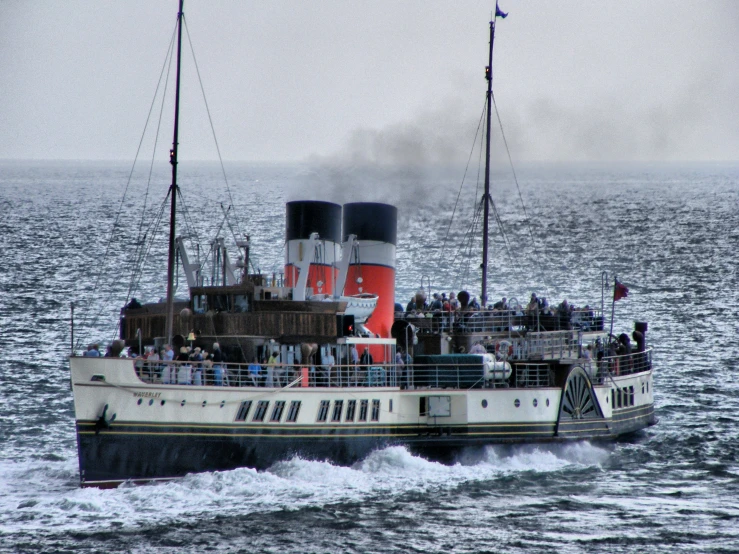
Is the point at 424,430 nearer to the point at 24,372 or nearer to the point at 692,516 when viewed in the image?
the point at 692,516

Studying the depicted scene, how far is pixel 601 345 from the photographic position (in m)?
48.1

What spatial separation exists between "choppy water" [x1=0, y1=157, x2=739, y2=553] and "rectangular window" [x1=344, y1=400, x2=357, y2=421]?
5.39 feet

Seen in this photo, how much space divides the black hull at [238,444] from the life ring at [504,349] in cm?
276

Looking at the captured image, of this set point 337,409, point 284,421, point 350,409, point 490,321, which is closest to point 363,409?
point 350,409

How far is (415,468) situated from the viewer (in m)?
39.3

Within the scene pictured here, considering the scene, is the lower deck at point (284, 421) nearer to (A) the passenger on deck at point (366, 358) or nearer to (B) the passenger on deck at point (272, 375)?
(B) the passenger on deck at point (272, 375)

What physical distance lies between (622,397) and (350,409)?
13.2 meters

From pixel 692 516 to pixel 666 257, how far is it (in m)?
67.8

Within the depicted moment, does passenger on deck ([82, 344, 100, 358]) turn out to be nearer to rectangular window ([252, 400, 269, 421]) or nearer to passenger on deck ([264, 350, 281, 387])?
rectangular window ([252, 400, 269, 421])

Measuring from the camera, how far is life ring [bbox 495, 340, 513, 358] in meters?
42.7

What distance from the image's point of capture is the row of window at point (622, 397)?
46.3 m

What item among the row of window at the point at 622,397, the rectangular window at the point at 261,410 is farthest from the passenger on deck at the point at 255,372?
the row of window at the point at 622,397

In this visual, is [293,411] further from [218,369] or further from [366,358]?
[366,358]

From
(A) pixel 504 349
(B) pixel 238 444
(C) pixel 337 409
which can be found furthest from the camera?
(A) pixel 504 349
